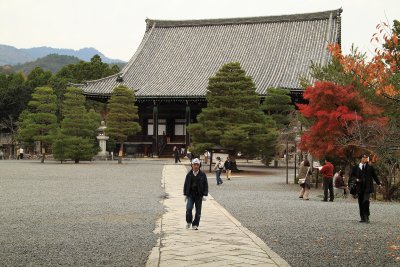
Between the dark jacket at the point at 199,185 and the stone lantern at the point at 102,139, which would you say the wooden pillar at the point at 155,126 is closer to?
the stone lantern at the point at 102,139

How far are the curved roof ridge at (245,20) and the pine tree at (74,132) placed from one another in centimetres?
1840

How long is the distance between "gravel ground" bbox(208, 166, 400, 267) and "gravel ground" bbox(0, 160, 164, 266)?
6.94ft

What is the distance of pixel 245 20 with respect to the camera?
159 feet

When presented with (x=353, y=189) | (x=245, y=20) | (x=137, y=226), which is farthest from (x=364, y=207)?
(x=245, y=20)

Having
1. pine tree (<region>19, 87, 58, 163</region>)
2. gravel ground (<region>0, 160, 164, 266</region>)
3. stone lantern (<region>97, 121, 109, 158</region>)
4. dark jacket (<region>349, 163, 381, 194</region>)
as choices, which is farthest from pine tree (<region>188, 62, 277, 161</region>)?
dark jacket (<region>349, 163, 381, 194</region>)

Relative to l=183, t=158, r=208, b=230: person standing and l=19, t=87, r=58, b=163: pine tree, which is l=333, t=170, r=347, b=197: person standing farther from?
l=19, t=87, r=58, b=163: pine tree

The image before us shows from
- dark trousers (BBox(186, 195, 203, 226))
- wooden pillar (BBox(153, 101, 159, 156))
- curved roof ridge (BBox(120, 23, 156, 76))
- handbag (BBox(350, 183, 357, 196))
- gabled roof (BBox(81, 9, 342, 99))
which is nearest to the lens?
dark trousers (BBox(186, 195, 203, 226))

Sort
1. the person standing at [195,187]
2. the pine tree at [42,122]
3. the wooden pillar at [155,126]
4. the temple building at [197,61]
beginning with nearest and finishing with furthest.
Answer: the person standing at [195,187]
the pine tree at [42,122]
the temple building at [197,61]
the wooden pillar at [155,126]

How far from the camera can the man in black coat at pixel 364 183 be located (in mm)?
11000

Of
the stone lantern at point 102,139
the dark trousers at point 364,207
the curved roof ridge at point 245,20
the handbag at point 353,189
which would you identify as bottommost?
the dark trousers at point 364,207

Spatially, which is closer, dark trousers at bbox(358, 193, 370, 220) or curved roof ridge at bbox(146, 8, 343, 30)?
dark trousers at bbox(358, 193, 370, 220)

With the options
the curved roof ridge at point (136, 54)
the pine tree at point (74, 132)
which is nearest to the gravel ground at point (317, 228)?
the pine tree at point (74, 132)

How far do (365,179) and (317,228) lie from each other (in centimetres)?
208

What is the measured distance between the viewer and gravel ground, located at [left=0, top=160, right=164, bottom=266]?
22.9 feet
